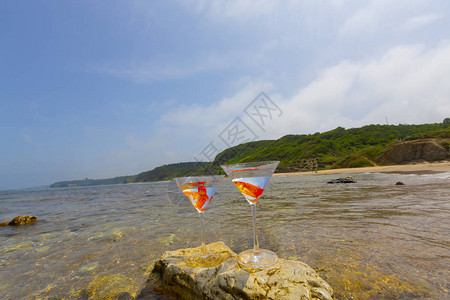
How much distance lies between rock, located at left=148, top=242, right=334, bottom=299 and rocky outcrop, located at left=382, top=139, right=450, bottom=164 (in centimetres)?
6165

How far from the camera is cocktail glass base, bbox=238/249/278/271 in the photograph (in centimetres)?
211

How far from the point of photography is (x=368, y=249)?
326 cm

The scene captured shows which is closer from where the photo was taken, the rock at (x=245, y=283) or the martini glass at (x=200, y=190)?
the rock at (x=245, y=283)

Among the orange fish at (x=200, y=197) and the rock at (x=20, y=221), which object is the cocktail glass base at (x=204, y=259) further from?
the rock at (x=20, y=221)

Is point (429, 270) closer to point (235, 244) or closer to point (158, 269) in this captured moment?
point (235, 244)

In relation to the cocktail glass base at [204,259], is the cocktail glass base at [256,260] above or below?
above

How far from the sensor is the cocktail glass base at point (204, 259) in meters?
2.55

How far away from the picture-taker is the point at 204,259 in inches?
106

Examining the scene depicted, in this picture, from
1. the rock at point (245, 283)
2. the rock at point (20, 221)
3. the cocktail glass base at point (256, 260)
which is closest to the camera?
the rock at point (245, 283)

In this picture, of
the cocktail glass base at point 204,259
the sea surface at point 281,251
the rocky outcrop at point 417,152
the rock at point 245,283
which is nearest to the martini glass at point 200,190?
the cocktail glass base at point 204,259

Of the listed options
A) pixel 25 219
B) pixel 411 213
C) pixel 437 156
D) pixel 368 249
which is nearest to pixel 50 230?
pixel 25 219

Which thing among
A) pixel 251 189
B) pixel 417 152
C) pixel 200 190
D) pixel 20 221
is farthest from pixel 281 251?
pixel 417 152

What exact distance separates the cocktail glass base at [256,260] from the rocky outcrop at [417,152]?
61678mm

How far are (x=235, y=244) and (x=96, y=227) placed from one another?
5.22 meters
